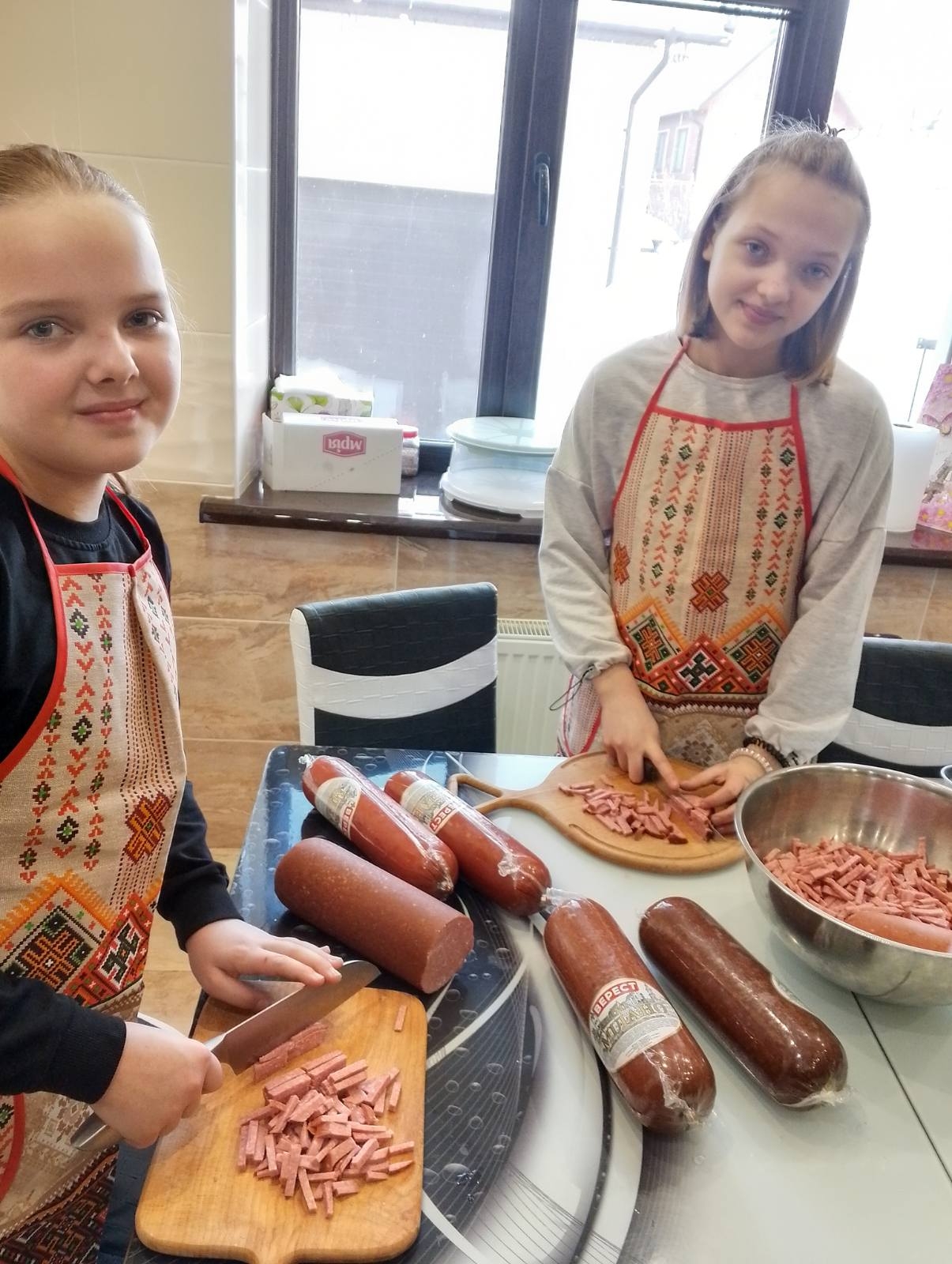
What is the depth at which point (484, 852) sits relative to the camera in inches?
38.7

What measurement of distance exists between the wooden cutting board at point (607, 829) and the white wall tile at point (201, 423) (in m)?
1.12

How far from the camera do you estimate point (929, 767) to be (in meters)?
1.59

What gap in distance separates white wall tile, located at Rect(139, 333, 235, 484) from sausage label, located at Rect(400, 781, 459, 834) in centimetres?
116

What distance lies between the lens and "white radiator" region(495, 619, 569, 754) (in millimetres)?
2158

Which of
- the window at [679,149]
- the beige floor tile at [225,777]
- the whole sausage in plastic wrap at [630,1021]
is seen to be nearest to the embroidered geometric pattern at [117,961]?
the whole sausage in plastic wrap at [630,1021]

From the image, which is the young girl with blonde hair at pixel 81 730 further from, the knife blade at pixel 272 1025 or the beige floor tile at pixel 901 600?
the beige floor tile at pixel 901 600

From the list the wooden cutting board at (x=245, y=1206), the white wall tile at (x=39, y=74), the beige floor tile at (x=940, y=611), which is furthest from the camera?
the beige floor tile at (x=940, y=611)

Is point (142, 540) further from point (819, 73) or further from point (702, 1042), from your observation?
point (819, 73)

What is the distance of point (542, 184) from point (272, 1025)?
1.98 meters

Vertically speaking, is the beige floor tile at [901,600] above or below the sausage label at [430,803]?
below

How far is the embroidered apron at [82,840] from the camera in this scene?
2.44 feet

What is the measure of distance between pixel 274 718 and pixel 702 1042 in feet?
5.09

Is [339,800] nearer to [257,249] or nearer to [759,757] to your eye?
[759,757]

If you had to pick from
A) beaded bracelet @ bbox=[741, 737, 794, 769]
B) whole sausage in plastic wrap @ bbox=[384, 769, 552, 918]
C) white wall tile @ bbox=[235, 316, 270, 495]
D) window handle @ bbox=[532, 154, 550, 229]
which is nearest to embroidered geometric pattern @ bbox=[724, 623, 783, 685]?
beaded bracelet @ bbox=[741, 737, 794, 769]
